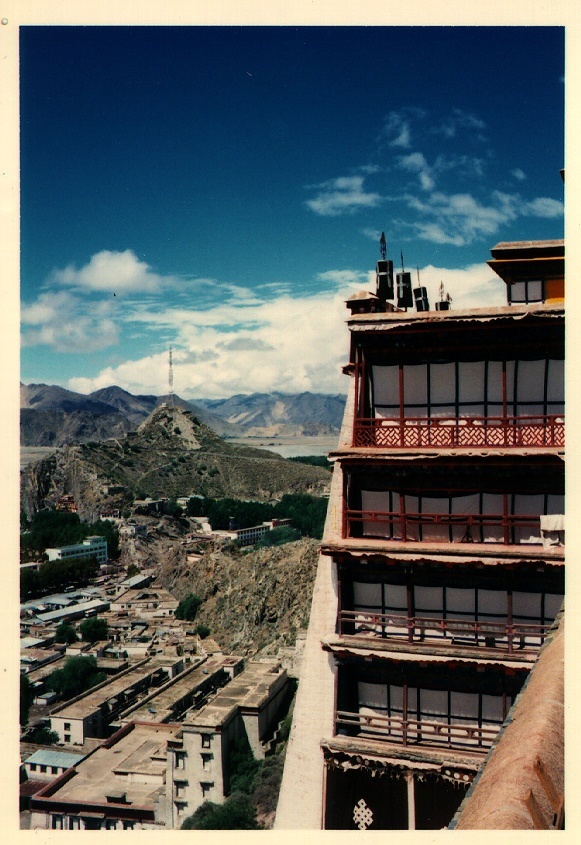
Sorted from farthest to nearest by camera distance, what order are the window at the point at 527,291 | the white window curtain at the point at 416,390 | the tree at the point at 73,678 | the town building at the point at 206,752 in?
the tree at the point at 73,678, the town building at the point at 206,752, the window at the point at 527,291, the white window curtain at the point at 416,390

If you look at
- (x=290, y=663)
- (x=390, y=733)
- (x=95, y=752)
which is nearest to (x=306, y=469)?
(x=290, y=663)

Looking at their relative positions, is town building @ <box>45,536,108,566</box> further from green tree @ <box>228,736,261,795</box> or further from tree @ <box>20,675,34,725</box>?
green tree @ <box>228,736,261,795</box>

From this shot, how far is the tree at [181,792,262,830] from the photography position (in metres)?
39.5

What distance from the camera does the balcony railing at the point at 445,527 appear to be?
12102mm

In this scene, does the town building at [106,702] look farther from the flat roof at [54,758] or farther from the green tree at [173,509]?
the green tree at [173,509]

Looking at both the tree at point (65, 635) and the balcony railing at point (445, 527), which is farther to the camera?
the tree at point (65, 635)

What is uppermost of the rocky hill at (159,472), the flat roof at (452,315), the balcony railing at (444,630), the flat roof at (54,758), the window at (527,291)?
the window at (527,291)

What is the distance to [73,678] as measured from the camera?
7388 centimetres

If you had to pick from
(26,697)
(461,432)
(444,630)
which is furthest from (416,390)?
(26,697)

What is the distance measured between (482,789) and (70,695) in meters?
76.7

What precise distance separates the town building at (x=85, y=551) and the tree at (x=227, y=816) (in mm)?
83661

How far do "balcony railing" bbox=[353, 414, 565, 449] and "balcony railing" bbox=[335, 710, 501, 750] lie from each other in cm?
487

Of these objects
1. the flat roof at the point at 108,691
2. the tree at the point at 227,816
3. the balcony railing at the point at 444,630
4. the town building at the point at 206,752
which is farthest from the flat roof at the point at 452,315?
the flat roof at the point at 108,691

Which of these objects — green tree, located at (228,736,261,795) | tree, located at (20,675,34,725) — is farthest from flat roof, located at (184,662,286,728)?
tree, located at (20,675,34,725)
